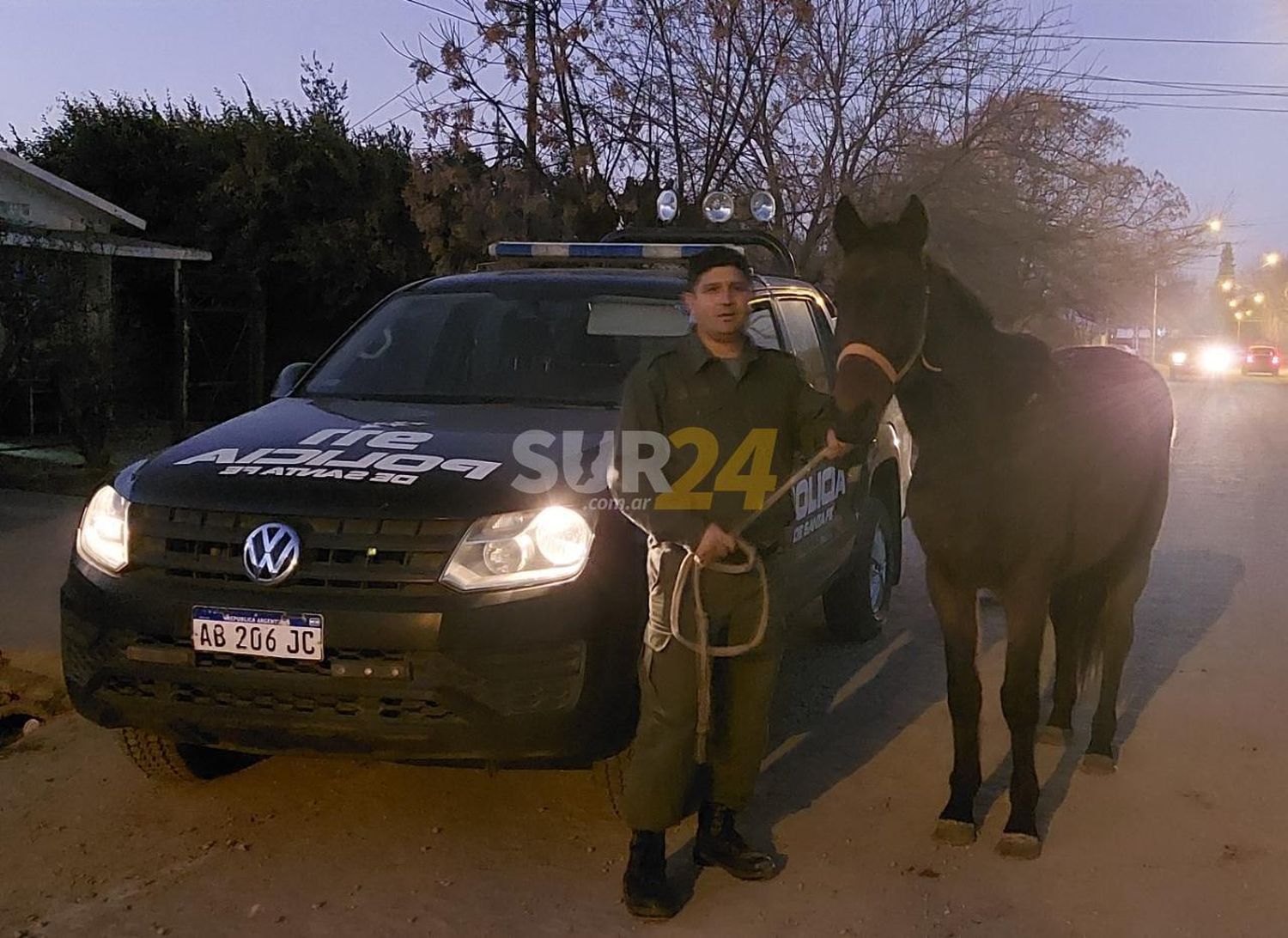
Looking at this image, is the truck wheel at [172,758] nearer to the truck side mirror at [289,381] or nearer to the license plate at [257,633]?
the license plate at [257,633]

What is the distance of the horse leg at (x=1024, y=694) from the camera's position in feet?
13.2

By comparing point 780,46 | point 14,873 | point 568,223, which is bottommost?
point 14,873

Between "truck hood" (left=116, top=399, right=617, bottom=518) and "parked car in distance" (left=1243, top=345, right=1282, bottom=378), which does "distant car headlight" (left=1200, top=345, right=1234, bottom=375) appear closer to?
"parked car in distance" (left=1243, top=345, right=1282, bottom=378)

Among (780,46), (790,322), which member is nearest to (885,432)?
(790,322)

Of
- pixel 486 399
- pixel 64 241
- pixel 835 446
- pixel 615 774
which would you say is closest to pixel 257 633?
pixel 615 774

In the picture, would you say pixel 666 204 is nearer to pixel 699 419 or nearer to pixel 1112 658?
pixel 1112 658

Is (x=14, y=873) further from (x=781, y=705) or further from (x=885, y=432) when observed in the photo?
(x=885, y=432)

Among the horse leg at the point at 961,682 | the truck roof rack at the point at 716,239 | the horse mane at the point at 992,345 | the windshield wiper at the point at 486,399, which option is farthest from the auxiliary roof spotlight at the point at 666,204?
the horse leg at the point at 961,682

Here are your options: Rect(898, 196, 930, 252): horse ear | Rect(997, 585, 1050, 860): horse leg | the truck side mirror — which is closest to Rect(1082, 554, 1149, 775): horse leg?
Rect(997, 585, 1050, 860): horse leg

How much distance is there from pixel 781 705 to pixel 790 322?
178 centimetres

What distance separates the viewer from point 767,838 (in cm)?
408

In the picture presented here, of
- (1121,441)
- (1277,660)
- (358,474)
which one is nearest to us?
(358,474)

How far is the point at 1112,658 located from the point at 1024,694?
1.17m

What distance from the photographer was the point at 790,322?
5.77 metres
